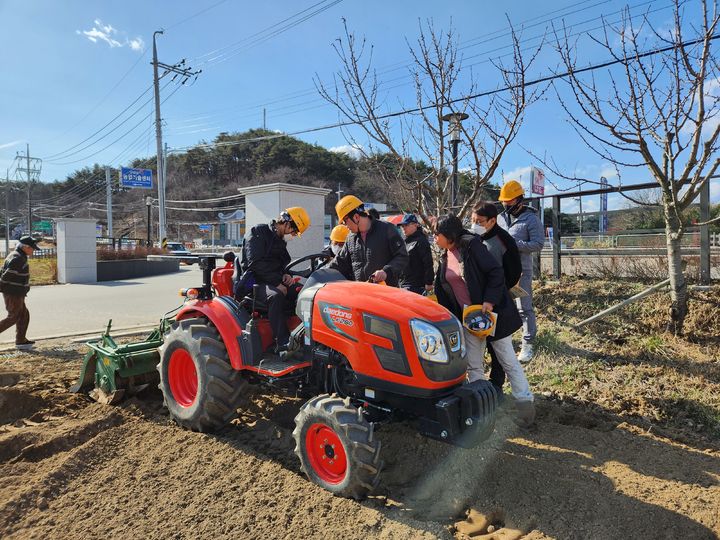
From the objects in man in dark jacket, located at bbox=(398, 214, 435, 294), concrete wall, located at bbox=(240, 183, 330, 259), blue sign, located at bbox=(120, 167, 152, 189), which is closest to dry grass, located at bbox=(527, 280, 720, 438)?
Answer: man in dark jacket, located at bbox=(398, 214, 435, 294)

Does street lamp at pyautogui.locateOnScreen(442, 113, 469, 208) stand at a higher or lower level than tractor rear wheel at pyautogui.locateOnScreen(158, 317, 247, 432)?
higher

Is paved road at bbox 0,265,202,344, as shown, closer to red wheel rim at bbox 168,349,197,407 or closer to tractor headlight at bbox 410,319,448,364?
red wheel rim at bbox 168,349,197,407

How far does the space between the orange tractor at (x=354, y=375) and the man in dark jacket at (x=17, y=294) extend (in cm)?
450

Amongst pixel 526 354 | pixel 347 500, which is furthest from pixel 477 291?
pixel 526 354

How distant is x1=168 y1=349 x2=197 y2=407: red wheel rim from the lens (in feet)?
12.8

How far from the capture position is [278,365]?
328 centimetres

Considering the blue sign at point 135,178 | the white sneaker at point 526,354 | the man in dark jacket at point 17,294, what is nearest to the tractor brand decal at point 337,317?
the white sneaker at point 526,354

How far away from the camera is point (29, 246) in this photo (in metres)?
7.00

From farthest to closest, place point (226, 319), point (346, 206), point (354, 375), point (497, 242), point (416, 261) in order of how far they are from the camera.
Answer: point (416, 261) < point (346, 206) < point (497, 242) < point (226, 319) < point (354, 375)

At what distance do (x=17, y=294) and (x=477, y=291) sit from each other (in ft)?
21.0

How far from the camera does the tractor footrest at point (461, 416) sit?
2.57 meters

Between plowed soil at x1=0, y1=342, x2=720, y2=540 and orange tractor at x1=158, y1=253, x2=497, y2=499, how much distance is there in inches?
10.2

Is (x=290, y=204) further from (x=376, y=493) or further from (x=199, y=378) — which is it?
(x=376, y=493)

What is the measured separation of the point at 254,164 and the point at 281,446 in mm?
63226
